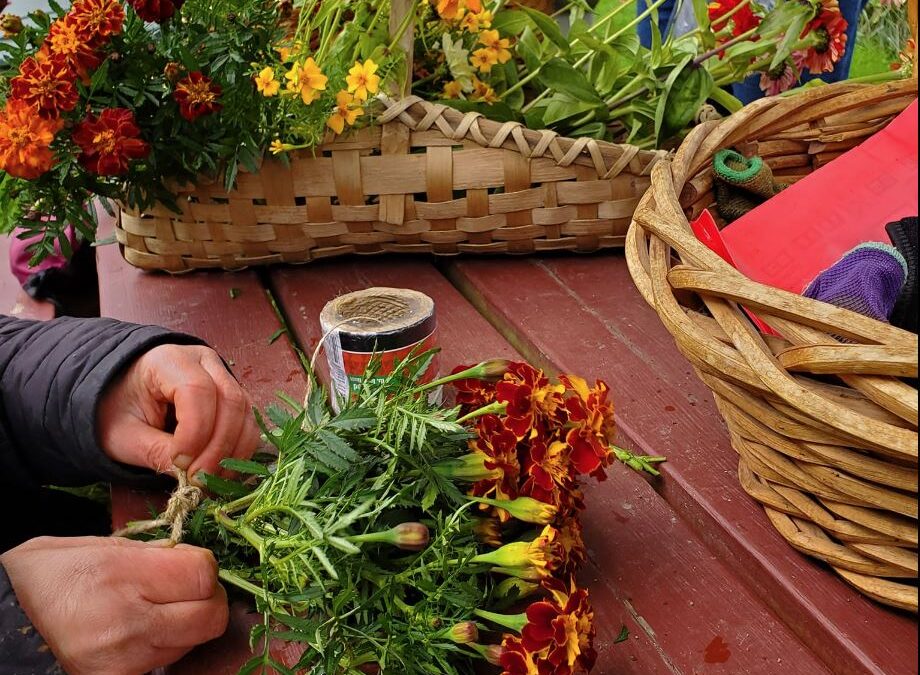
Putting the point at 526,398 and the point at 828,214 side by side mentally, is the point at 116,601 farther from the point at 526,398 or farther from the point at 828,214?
the point at 828,214

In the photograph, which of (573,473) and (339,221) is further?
(339,221)

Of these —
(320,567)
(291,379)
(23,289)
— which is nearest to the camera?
(320,567)

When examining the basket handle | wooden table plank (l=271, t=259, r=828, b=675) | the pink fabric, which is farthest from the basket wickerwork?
wooden table plank (l=271, t=259, r=828, b=675)

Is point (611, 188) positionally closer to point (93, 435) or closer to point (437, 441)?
point (437, 441)

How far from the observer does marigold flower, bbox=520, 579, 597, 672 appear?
546 millimetres

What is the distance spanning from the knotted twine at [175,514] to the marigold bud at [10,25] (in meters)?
0.74

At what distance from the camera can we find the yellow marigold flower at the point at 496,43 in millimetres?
1304

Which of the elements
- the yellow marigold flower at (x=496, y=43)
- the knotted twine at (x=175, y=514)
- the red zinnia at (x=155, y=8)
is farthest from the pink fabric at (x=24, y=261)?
the knotted twine at (x=175, y=514)

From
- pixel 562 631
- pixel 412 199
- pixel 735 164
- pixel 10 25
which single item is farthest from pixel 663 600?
pixel 10 25

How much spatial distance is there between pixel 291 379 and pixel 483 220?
0.40 metres

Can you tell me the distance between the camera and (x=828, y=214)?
3.13 ft

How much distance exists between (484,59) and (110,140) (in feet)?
1.92

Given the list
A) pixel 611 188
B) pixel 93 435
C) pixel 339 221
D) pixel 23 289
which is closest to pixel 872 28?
pixel 611 188

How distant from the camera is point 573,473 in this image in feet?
2.18
